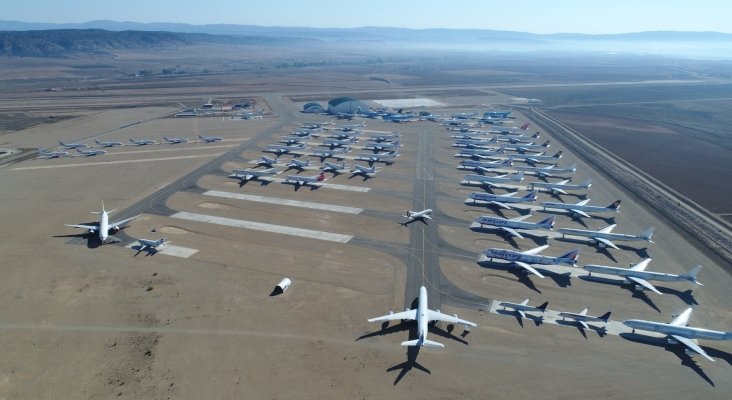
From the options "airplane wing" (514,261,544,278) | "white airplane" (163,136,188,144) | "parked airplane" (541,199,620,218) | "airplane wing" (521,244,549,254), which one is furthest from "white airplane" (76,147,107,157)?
"parked airplane" (541,199,620,218)

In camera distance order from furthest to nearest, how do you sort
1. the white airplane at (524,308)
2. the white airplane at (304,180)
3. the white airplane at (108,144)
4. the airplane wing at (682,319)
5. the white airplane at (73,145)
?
1. the white airplane at (108,144)
2. the white airplane at (73,145)
3. the white airplane at (304,180)
4. the white airplane at (524,308)
5. the airplane wing at (682,319)

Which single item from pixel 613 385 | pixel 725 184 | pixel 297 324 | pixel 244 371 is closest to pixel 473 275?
pixel 613 385

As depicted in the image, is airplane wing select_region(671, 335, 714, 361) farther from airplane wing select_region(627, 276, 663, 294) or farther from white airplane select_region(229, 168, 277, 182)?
white airplane select_region(229, 168, 277, 182)

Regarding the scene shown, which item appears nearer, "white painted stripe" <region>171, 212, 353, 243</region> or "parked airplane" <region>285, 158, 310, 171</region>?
"white painted stripe" <region>171, 212, 353, 243</region>

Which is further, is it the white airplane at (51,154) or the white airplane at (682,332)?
the white airplane at (51,154)

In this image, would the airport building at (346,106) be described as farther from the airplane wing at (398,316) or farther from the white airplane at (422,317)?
the airplane wing at (398,316)

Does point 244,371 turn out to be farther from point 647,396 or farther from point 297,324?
point 647,396

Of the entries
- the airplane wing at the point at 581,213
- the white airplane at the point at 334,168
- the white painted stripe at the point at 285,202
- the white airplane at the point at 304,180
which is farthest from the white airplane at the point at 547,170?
the white airplane at the point at 304,180
